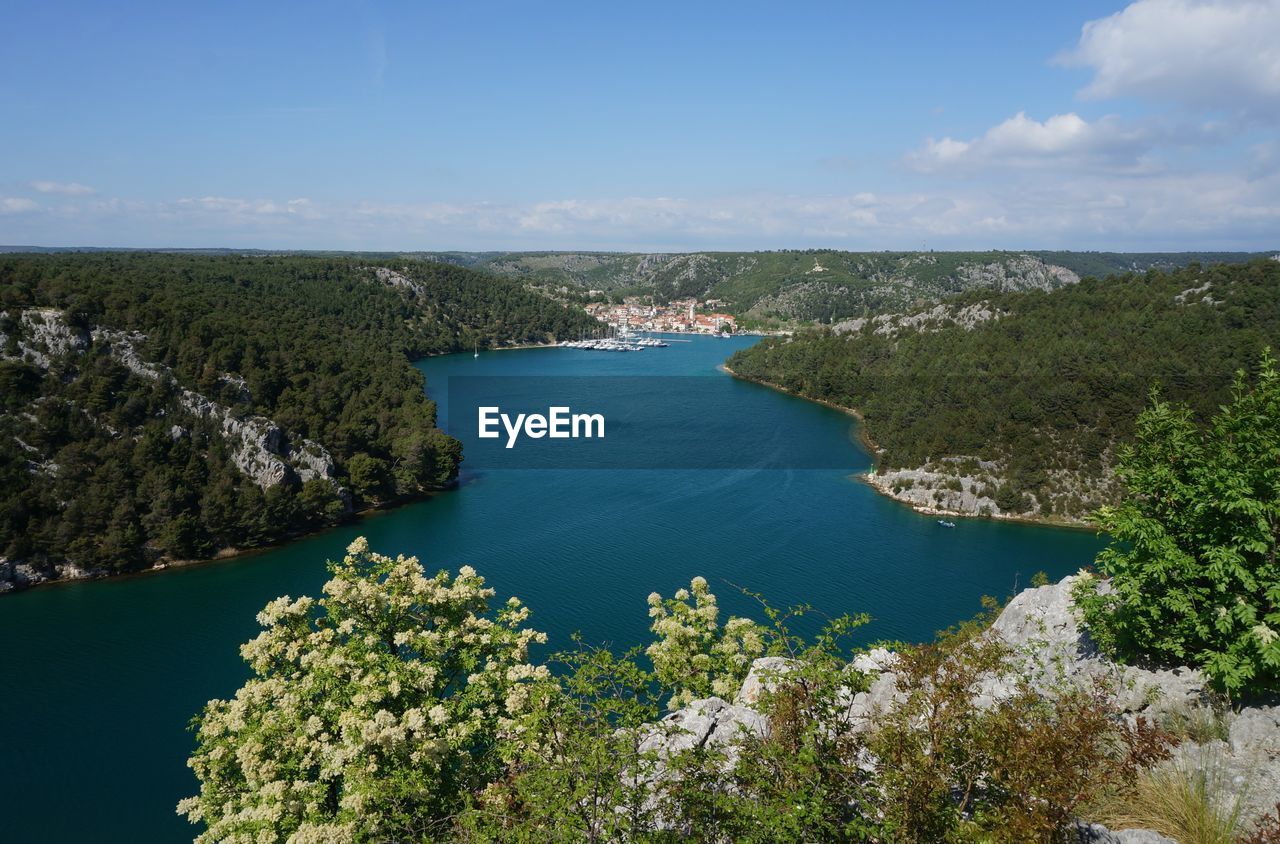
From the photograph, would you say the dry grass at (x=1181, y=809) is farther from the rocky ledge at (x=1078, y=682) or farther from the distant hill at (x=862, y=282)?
the distant hill at (x=862, y=282)

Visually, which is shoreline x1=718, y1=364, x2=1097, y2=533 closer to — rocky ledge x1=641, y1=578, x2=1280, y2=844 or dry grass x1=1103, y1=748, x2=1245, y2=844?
rocky ledge x1=641, y1=578, x2=1280, y2=844

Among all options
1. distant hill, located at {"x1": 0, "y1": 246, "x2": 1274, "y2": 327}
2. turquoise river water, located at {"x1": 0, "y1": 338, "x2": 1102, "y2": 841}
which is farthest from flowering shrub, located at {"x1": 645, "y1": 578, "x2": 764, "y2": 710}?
distant hill, located at {"x1": 0, "y1": 246, "x2": 1274, "y2": 327}

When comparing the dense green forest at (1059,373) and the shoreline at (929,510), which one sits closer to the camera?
the shoreline at (929,510)

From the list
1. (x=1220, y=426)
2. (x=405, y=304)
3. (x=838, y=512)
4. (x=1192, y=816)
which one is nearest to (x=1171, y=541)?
(x=1220, y=426)

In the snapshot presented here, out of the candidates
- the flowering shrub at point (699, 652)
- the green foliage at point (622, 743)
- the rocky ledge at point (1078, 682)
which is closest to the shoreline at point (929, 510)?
the green foliage at point (622, 743)

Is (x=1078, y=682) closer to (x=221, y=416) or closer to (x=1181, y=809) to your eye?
(x=1181, y=809)

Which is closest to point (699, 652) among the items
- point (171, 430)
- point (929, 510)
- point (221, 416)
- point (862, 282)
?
point (929, 510)
